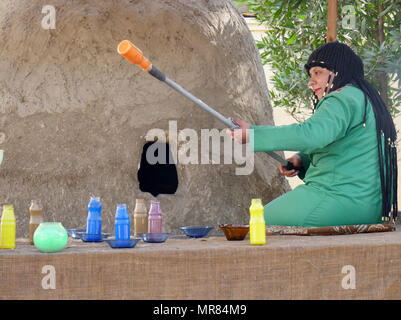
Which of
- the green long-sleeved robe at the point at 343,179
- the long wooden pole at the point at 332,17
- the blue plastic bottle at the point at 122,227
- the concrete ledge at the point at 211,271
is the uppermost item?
→ the long wooden pole at the point at 332,17

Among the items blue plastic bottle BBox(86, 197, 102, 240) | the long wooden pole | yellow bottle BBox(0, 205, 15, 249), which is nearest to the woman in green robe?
blue plastic bottle BBox(86, 197, 102, 240)

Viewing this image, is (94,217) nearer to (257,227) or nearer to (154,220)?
(154,220)

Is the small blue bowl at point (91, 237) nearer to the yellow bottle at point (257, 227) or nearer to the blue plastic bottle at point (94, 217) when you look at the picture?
the blue plastic bottle at point (94, 217)

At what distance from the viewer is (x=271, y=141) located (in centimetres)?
323

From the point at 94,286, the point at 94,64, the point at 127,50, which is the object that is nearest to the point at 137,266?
the point at 94,286

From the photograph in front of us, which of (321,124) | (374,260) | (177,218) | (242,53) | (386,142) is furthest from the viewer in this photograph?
(242,53)

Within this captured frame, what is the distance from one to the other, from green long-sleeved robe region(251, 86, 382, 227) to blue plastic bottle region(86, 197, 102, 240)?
3.40 ft

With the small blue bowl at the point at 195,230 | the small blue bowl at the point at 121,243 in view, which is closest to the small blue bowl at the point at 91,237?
the small blue bowl at the point at 121,243

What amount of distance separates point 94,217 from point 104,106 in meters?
1.66

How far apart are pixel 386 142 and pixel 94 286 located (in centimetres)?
188

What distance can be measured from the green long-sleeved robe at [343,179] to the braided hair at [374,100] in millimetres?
37

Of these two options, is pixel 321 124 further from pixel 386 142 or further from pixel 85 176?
pixel 85 176

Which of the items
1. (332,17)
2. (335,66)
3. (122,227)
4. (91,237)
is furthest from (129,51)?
(332,17)

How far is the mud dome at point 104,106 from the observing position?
452 centimetres
